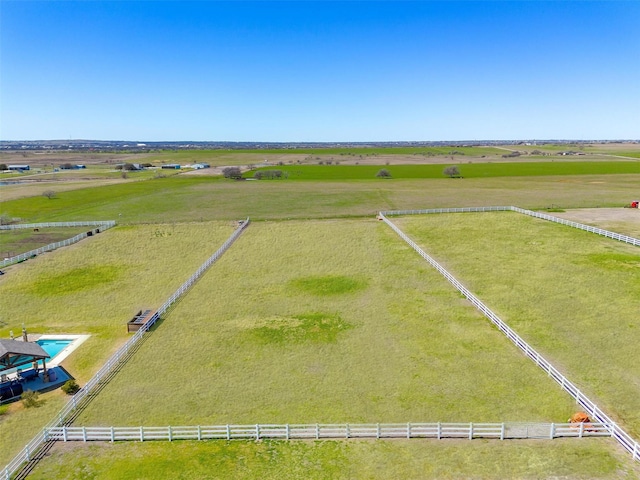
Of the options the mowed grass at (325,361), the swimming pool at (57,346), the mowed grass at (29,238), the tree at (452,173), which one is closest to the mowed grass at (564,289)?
the mowed grass at (325,361)

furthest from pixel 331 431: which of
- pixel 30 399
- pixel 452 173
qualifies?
pixel 452 173

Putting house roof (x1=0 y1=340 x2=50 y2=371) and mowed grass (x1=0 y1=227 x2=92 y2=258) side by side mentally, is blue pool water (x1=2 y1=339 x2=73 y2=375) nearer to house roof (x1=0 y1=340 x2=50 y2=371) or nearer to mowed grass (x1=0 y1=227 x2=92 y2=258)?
house roof (x1=0 y1=340 x2=50 y2=371)

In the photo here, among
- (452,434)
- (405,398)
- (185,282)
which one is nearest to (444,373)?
(405,398)

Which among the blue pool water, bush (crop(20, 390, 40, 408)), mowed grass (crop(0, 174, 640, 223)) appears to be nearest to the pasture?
bush (crop(20, 390, 40, 408))

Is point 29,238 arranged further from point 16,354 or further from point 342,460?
point 342,460

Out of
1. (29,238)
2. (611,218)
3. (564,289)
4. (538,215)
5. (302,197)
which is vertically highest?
(302,197)

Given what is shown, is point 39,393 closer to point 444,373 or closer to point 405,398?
point 405,398
